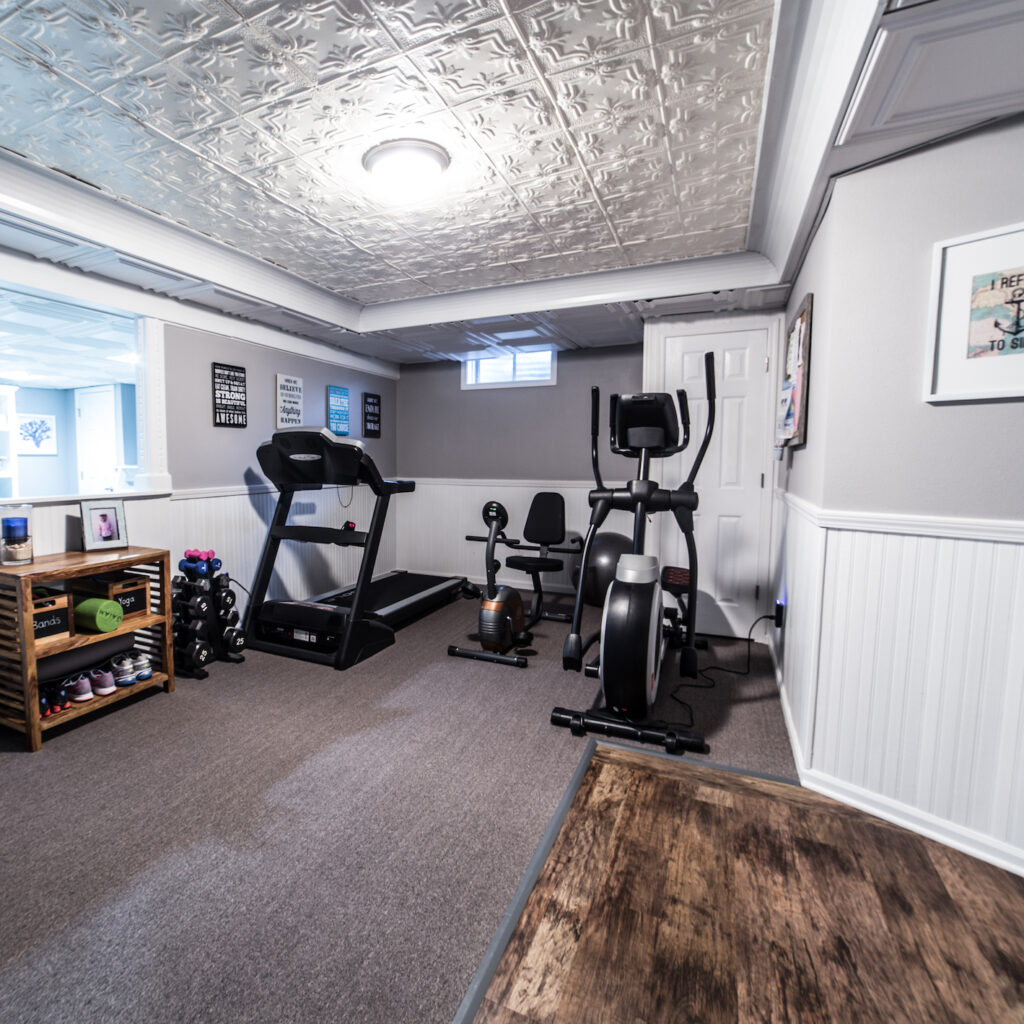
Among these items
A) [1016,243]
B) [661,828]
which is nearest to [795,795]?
[661,828]

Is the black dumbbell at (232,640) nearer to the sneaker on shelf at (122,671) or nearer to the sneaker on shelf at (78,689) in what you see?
the sneaker on shelf at (122,671)

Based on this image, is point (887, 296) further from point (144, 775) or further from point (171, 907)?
point (144, 775)

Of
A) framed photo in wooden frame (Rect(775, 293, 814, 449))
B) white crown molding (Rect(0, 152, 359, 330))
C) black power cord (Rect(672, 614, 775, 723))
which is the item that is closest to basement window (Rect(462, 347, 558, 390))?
white crown molding (Rect(0, 152, 359, 330))

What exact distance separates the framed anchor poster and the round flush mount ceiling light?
71.3 inches

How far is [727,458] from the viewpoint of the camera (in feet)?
12.4

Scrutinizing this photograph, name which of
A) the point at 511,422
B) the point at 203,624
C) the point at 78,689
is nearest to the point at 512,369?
the point at 511,422

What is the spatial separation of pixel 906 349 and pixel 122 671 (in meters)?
3.67

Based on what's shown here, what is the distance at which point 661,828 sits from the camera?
183cm

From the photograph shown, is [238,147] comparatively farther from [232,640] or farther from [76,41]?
[232,640]

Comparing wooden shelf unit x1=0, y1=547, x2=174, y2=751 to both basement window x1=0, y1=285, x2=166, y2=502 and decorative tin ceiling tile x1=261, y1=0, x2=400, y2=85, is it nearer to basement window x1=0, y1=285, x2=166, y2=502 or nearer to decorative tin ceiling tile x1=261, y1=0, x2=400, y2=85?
decorative tin ceiling tile x1=261, y1=0, x2=400, y2=85

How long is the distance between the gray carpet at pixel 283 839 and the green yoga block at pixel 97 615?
439mm

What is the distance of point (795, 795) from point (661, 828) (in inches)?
23.0

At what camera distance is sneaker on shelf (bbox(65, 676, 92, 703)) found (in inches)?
99.0

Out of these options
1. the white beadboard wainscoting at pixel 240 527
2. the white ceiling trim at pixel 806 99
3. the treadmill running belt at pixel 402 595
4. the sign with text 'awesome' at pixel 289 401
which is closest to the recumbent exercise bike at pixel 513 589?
the treadmill running belt at pixel 402 595
